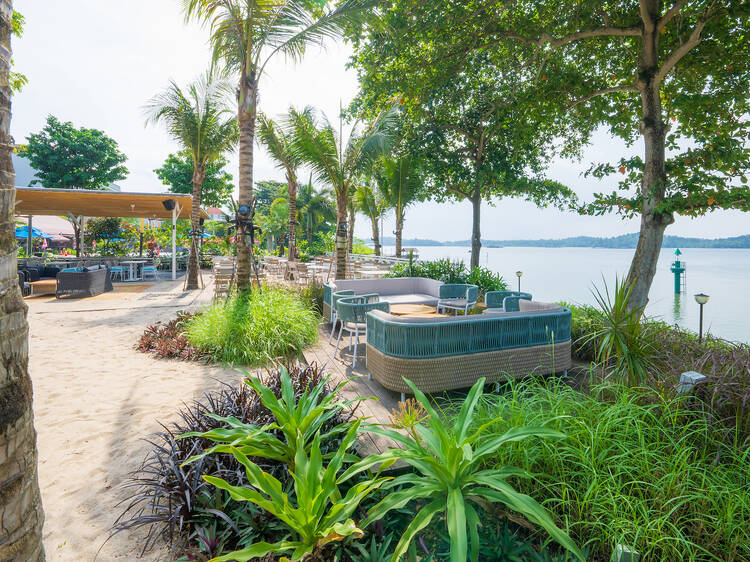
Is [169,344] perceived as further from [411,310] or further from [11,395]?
[11,395]

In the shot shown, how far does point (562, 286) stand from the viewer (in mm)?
17531

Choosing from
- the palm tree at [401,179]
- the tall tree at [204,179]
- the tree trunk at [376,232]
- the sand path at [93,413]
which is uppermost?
the tall tree at [204,179]

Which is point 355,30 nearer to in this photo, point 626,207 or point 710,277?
point 626,207

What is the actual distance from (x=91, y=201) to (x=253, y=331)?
1164 centimetres

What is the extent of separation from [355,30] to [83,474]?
23.9ft

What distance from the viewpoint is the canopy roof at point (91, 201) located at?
11.5 meters

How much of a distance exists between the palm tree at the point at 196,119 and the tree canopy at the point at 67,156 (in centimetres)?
1914

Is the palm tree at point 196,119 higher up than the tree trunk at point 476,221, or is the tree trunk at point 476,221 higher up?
the palm tree at point 196,119

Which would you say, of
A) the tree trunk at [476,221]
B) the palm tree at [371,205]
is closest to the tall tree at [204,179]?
the palm tree at [371,205]

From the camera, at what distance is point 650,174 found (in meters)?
6.34

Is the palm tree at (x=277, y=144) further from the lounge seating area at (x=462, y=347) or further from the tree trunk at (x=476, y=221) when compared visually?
the lounge seating area at (x=462, y=347)

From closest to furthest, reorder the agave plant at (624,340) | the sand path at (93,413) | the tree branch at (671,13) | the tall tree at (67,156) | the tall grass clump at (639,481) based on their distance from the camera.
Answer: the tall grass clump at (639,481), the sand path at (93,413), the agave plant at (624,340), the tree branch at (671,13), the tall tree at (67,156)

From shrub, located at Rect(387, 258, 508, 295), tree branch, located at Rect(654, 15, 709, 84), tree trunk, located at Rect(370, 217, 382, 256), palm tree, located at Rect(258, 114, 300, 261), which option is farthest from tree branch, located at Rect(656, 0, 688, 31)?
tree trunk, located at Rect(370, 217, 382, 256)

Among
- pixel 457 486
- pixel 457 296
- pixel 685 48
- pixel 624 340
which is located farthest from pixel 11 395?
pixel 685 48
